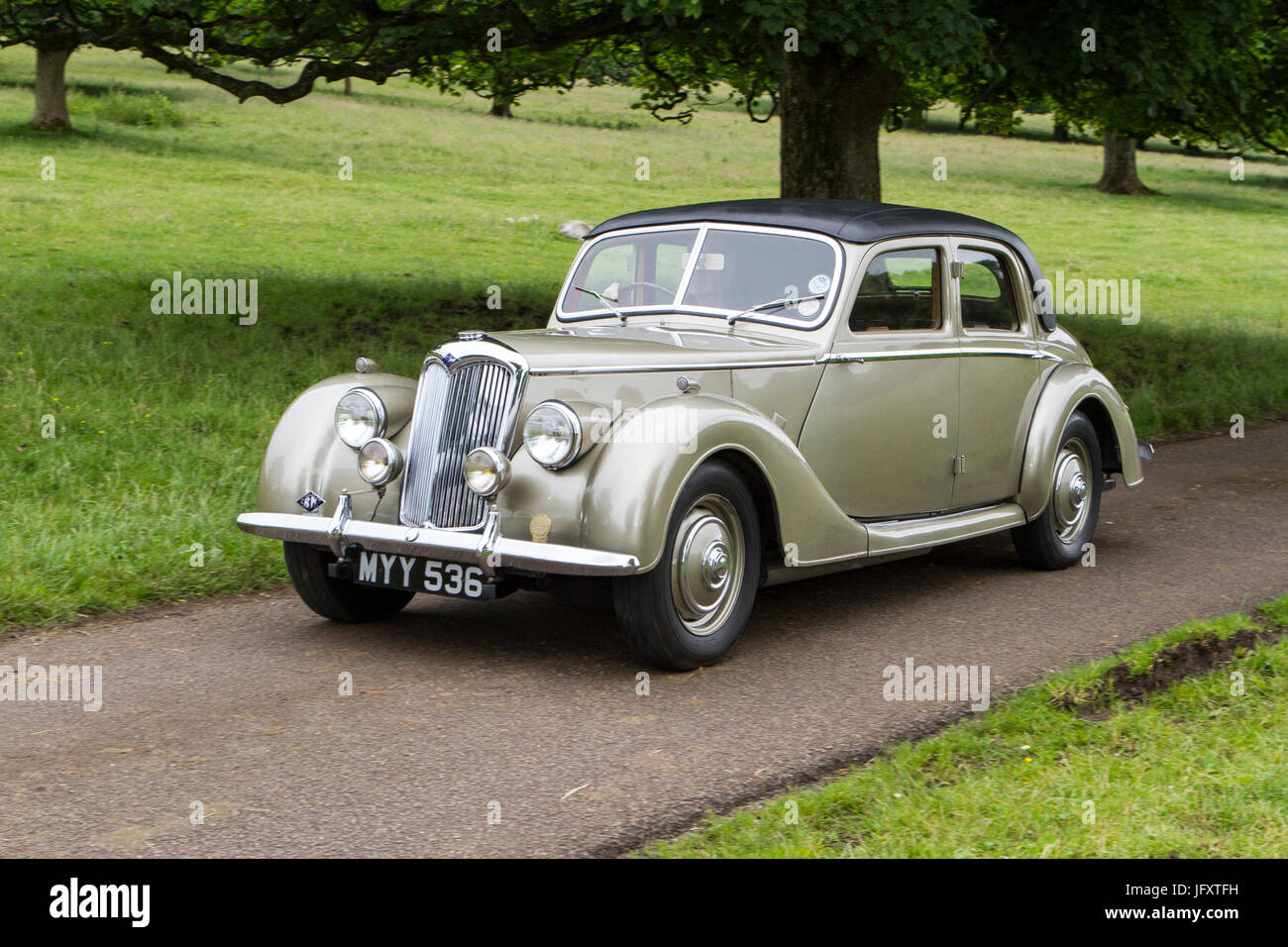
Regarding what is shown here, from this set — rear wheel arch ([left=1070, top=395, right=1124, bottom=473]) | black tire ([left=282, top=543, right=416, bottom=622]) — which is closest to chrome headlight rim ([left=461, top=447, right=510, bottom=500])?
black tire ([left=282, top=543, right=416, bottom=622])

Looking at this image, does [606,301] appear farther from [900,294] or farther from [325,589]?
[325,589]

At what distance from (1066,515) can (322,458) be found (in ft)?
13.2

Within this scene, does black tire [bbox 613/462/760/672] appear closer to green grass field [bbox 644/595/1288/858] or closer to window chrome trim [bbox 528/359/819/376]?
window chrome trim [bbox 528/359/819/376]

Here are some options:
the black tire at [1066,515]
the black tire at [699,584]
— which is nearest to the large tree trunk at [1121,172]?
the black tire at [1066,515]

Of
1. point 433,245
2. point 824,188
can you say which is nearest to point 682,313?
point 824,188

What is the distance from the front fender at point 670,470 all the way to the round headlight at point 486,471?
1.05 ft

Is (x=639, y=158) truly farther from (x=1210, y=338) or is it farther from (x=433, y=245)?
(x=1210, y=338)

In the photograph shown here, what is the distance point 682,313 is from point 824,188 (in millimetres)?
6104

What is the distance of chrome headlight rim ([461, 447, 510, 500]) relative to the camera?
5.05 metres

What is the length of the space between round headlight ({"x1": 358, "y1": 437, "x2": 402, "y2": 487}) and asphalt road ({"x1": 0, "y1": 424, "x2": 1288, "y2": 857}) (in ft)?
2.37

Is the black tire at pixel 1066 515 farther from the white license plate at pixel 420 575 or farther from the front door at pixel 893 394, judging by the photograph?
the white license plate at pixel 420 575

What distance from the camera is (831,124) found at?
39.1ft

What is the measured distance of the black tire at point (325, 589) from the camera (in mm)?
5820

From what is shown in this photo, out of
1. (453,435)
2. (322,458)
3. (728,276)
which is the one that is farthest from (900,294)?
(322,458)
